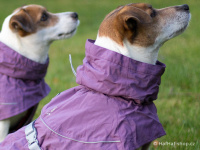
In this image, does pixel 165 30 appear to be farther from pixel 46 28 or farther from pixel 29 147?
pixel 46 28

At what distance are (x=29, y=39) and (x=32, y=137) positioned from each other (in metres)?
1.89

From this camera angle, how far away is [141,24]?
280 cm

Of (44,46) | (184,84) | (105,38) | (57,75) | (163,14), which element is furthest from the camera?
(57,75)

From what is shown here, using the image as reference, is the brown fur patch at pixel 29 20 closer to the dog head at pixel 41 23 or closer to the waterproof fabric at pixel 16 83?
the dog head at pixel 41 23

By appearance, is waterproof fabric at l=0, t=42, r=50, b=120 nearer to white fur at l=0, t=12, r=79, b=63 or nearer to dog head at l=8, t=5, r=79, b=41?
white fur at l=0, t=12, r=79, b=63

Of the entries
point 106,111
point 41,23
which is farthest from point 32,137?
point 41,23

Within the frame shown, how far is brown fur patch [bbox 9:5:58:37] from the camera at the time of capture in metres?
4.22

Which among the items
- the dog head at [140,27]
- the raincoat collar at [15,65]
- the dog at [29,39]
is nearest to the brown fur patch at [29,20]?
the dog at [29,39]

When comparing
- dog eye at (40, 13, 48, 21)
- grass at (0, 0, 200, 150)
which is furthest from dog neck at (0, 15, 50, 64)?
grass at (0, 0, 200, 150)

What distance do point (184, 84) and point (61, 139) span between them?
3145 millimetres

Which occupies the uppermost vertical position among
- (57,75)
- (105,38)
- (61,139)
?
(105,38)

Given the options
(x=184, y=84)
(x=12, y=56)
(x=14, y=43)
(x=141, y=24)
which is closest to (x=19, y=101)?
(x=12, y=56)

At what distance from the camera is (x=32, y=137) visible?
9.05ft

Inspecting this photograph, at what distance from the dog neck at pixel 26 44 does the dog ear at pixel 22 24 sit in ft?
0.20
